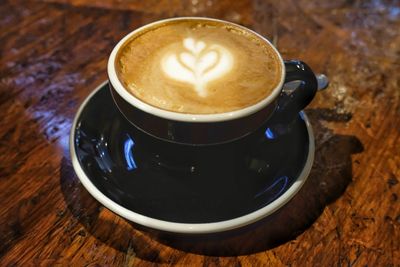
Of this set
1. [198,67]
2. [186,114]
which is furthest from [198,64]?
[186,114]

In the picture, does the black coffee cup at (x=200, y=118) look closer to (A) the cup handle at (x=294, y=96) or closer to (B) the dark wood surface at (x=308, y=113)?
(A) the cup handle at (x=294, y=96)

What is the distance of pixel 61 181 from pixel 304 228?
0.43m

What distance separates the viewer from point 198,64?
65 cm

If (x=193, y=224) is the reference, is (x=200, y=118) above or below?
above

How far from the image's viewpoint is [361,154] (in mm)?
765

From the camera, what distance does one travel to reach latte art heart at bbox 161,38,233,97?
616mm

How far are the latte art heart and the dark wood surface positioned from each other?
249 millimetres

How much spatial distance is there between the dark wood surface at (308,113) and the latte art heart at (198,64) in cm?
25

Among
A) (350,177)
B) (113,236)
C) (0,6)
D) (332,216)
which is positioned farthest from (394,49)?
(0,6)

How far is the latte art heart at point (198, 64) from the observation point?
0.62 m

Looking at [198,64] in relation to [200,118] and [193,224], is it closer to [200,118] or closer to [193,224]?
[200,118]

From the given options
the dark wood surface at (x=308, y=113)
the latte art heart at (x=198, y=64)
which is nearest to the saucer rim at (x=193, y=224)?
the dark wood surface at (x=308, y=113)

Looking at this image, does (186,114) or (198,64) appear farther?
(198,64)

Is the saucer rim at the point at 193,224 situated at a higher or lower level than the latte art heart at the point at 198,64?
lower
